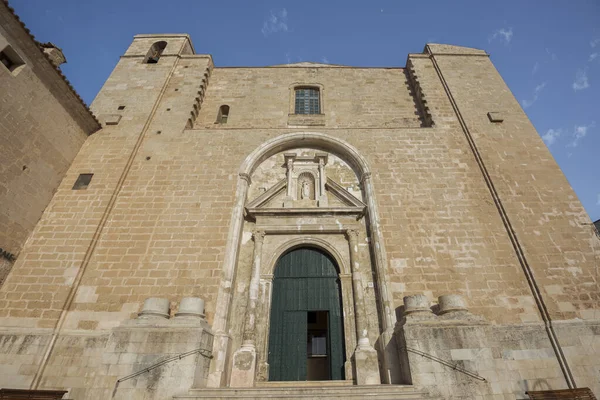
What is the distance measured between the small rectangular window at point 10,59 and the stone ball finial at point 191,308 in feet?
23.5

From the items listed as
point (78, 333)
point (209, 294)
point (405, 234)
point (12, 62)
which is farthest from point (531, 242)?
point (12, 62)

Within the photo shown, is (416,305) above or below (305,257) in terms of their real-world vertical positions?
below

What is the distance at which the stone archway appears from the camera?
6.07 meters

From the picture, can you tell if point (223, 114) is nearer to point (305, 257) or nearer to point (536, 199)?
point (305, 257)

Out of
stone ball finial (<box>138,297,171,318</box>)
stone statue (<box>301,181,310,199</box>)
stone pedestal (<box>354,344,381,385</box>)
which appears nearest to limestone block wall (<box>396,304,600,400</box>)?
stone pedestal (<box>354,344,381,385</box>)

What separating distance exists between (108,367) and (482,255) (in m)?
8.09

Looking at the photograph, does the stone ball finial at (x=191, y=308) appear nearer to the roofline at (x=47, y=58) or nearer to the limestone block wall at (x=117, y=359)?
the limestone block wall at (x=117, y=359)

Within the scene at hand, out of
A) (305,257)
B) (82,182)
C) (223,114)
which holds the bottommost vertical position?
(305,257)

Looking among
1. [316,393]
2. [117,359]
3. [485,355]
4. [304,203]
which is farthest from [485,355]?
[117,359]

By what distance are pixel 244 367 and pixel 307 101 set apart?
30.7 ft

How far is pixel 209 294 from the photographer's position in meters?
6.68

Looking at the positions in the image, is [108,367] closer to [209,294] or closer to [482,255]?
[209,294]

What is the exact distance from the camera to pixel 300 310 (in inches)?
280

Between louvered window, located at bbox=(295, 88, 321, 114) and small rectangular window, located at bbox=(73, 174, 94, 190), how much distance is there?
7099mm
